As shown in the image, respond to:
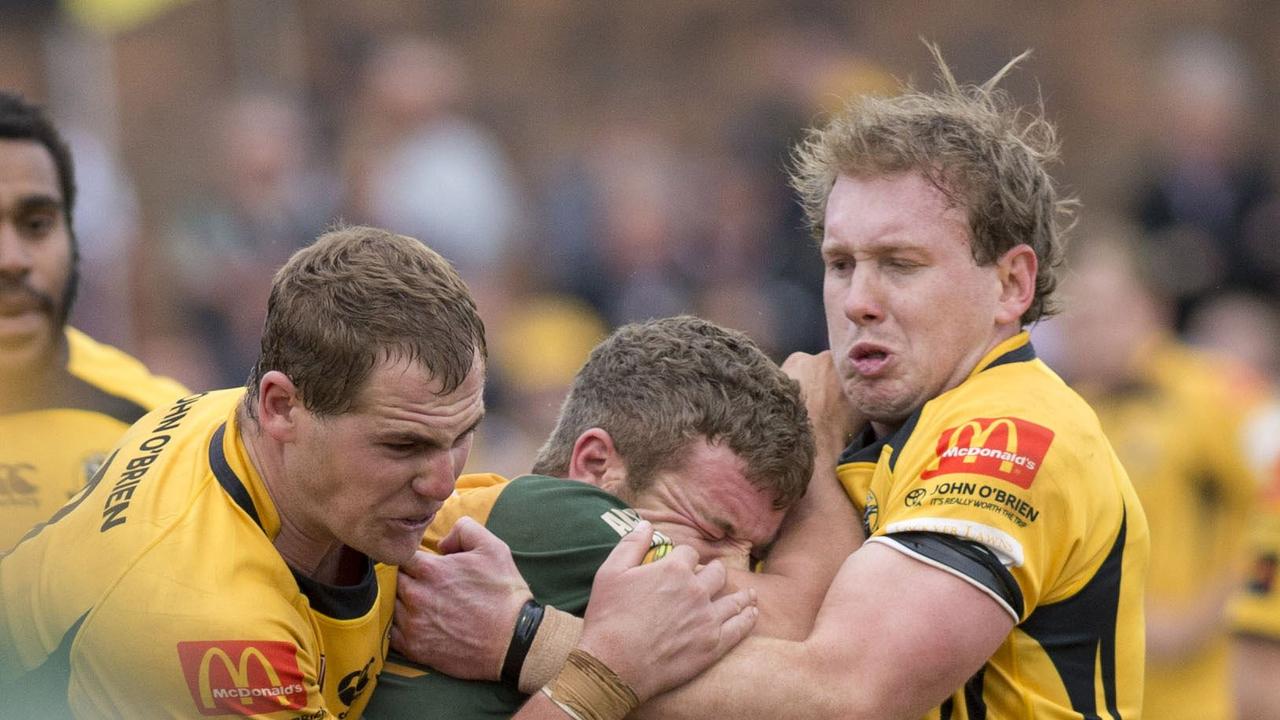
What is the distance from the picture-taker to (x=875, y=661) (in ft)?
12.4

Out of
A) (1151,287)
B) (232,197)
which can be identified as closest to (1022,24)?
(1151,287)

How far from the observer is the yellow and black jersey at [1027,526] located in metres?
3.83

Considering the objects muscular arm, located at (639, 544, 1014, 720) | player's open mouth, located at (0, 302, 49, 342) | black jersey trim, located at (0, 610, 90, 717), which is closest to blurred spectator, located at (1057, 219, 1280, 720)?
muscular arm, located at (639, 544, 1014, 720)

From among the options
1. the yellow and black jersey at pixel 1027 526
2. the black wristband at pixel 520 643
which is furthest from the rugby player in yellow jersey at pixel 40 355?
the yellow and black jersey at pixel 1027 526

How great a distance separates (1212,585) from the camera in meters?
8.66

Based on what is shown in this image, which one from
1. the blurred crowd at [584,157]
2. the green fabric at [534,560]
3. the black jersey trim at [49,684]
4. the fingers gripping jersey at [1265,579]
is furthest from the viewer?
the blurred crowd at [584,157]

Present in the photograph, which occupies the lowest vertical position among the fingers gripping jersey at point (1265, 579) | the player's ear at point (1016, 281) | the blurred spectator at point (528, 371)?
the blurred spectator at point (528, 371)

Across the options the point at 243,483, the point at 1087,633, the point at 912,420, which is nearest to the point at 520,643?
the point at 243,483

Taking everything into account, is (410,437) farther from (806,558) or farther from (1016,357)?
(1016,357)

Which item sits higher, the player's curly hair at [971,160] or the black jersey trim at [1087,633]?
the player's curly hair at [971,160]

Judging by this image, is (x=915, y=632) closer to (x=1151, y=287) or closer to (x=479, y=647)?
(x=479, y=647)

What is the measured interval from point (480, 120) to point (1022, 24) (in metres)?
5.00

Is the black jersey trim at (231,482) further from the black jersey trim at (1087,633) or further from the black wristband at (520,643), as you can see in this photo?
the black jersey trim at (1087,633)

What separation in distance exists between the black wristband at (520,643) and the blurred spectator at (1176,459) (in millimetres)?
5537
